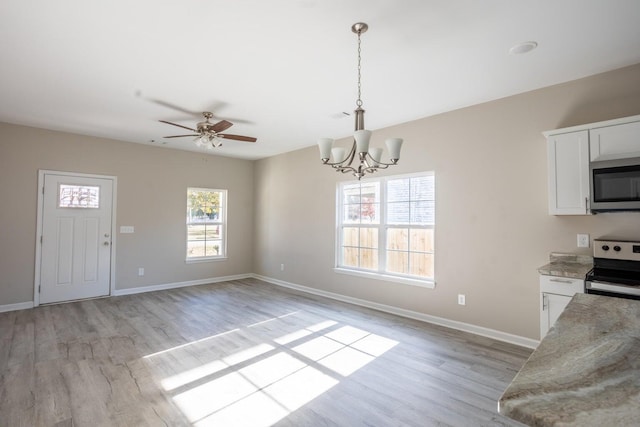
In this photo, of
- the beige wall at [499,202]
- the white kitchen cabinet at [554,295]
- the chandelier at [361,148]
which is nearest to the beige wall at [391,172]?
the beige wall at [499,202]

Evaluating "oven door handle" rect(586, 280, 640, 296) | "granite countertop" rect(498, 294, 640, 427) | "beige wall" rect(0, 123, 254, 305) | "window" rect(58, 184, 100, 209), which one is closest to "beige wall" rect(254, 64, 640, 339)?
"oven door handle" rect(586, 280, 640, 296)

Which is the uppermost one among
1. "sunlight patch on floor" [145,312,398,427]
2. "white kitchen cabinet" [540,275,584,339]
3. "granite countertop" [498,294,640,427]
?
"granite countertop" [498,294,640,427]

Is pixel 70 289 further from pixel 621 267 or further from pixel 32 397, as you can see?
pixel 621 267

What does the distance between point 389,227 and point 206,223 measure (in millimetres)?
3997

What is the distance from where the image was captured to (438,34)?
2.42m

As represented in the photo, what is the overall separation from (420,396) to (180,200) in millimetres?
5499

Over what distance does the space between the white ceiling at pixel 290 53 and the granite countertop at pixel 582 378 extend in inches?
79.9

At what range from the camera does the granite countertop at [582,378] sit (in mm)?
687

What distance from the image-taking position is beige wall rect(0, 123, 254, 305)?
185 inches

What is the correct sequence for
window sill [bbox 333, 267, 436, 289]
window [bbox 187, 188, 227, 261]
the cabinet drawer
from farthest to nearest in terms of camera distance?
1. window [bbox 187, 188, 227, 261]
2. window sill [bbox 333, 267, 436, 289]
3. the cabinet drawer

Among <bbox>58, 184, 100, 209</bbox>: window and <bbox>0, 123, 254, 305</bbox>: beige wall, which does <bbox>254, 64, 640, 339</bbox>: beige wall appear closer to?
<bbox>0, 123, 254, 305</bbox>: beige wall

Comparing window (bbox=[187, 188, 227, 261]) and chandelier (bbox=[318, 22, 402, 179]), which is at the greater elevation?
chandelier (bbox=[318, 22, 402, 179])

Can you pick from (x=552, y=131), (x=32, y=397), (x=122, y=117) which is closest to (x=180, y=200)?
(x=122, y=117)

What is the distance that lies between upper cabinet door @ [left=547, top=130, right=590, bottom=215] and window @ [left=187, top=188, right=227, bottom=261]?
5.86m
